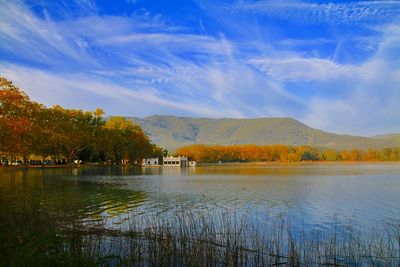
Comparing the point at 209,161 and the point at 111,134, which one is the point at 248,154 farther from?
the point at 111,134

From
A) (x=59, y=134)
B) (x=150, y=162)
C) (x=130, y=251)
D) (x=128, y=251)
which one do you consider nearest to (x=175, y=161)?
(x=150, y=162)

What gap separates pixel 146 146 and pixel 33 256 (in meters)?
110

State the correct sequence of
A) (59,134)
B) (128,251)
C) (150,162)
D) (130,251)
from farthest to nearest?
(150,162) < (59,134) < (128,251) < (130,251)

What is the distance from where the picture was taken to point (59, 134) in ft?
217

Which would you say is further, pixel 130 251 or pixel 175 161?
pixel 175 161

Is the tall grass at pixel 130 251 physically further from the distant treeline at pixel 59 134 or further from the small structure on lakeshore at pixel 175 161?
the small structure on lakeshore at pixel 175 161

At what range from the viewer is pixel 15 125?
4069cm

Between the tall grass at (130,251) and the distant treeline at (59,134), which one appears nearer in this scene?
the tall grass at (130,251)

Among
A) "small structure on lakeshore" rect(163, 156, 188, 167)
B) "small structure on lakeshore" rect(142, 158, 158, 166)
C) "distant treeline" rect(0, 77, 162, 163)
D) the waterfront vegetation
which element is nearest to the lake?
the waterfront vegetation

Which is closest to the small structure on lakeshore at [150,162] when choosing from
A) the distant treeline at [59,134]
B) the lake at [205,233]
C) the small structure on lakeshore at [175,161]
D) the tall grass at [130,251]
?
the small structure on lakeshore at [175,161]

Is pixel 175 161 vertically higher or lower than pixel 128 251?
higher

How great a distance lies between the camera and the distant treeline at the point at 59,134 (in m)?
43.8

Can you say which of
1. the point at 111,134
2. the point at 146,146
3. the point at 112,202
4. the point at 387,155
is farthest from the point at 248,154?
the point at 112,202

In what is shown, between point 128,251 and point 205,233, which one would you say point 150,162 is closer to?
point 128,251
